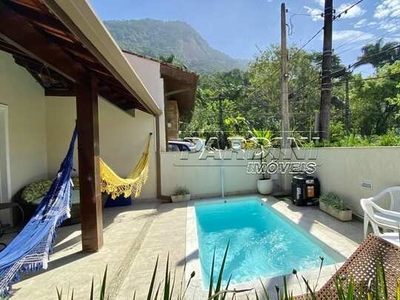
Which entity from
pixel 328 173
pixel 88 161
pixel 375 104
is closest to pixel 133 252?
pixel 88 161

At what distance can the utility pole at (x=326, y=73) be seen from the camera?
732cm

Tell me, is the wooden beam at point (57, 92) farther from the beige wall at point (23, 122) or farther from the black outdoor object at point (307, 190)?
the black outdoor object at point (307, 190)

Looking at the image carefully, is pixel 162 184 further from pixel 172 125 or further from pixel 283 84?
pixel 283 84

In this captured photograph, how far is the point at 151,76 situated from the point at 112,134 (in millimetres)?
2077

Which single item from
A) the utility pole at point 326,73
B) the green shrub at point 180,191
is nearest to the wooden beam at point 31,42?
the green shrub at point 180,191

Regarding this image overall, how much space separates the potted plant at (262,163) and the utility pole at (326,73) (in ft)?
5.27

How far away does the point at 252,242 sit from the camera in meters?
4.78

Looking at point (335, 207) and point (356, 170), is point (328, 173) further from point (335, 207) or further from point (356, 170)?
point (335, 207)

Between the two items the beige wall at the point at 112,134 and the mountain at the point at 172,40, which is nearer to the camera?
the beige wall at the point at 112,134

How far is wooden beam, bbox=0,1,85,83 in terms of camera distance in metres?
2.31

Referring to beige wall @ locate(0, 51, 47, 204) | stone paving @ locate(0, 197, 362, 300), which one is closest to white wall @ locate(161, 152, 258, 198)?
stone paving @ locate(0, 197, 362, 300)

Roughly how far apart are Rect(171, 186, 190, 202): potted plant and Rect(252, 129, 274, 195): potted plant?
2234mm

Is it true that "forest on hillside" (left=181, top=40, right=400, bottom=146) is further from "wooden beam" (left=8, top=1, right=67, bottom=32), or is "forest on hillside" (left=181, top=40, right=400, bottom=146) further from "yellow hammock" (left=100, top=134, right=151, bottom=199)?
"wooden beam" (left=8, top=1, right=67, bottom=32)

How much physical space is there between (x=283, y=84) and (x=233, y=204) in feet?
13.6
